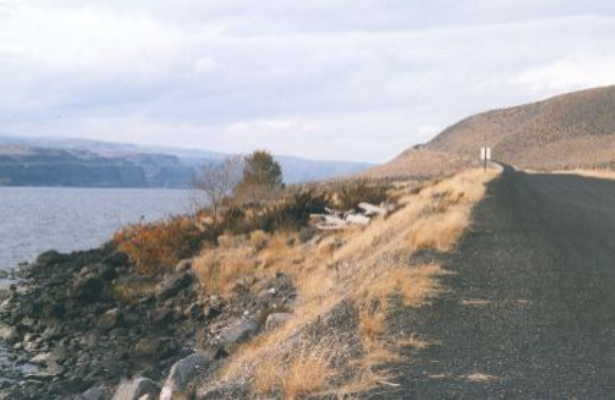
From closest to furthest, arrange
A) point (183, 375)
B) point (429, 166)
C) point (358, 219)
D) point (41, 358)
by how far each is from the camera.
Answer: point (183, 375), point (41, 358), point (358, 219), point (429, 166)

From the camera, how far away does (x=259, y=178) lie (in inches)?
1368

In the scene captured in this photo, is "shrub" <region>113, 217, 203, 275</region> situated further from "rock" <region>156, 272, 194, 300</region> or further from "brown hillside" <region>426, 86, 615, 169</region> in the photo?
"brown hillside" <region>426, 86, 615, 169</region>

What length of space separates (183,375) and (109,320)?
7.27 meters

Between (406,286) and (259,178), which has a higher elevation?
(259,178)

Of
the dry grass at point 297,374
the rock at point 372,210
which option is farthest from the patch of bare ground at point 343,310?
the rock at point 372,210

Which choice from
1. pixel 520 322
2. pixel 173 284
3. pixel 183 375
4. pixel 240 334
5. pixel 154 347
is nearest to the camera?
pixel 520 322

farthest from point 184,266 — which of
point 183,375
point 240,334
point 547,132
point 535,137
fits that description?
point 547,132

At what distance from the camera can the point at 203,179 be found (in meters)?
31.7

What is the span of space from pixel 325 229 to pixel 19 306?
29.8ft

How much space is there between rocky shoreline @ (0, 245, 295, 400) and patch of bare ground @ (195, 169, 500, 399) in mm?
599

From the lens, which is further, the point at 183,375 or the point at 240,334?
the point at 240,334

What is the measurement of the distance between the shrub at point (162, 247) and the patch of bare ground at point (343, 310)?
290cm

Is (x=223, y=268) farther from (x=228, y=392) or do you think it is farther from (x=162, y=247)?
(x=228, y=392)

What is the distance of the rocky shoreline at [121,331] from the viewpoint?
34.1ft
